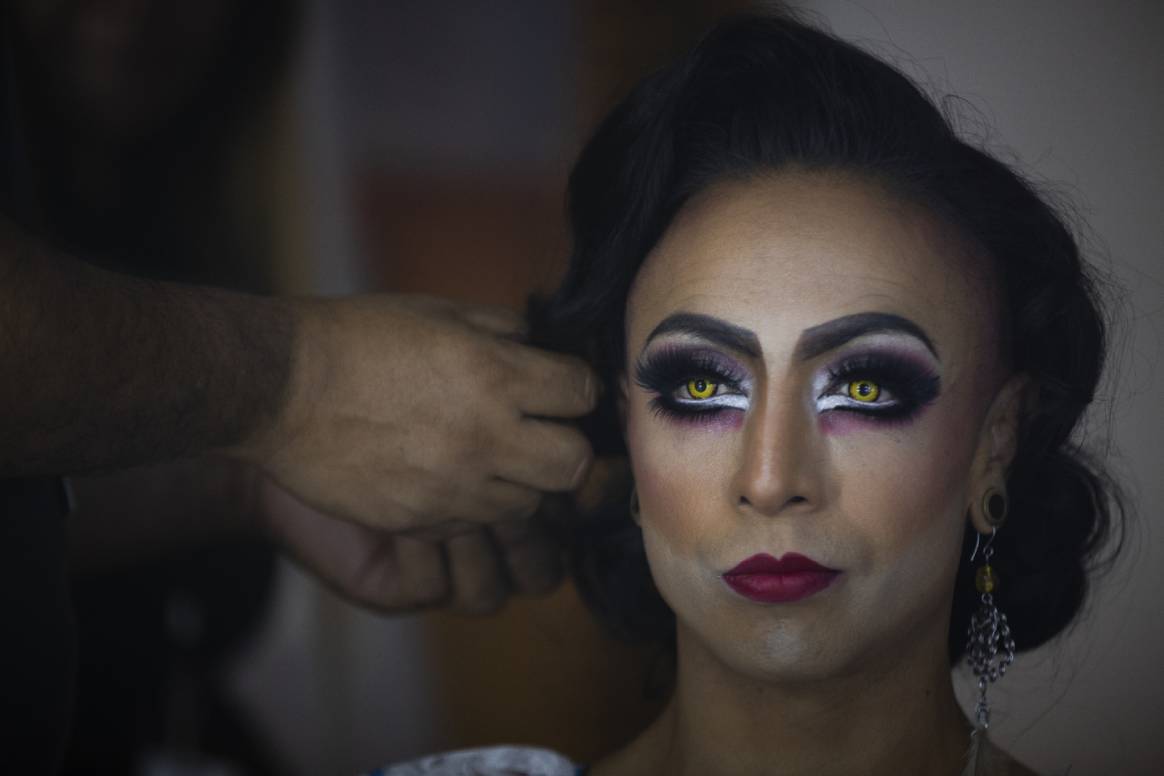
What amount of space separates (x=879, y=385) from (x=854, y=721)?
0.37 meters

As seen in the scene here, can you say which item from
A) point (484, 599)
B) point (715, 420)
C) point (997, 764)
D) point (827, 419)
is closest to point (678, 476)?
point (715, 420)

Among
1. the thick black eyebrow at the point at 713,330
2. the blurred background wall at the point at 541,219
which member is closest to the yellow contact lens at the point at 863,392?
the thick black eyebrow at the point at 713,330

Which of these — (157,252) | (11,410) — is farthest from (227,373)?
(157,252)

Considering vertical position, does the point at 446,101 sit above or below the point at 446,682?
above

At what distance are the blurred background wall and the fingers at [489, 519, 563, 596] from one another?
7 centimetres

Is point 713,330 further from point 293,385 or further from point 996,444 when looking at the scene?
point 293,385

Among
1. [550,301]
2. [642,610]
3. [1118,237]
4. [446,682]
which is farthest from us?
[446,682]

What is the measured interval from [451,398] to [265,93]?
0.85 meters

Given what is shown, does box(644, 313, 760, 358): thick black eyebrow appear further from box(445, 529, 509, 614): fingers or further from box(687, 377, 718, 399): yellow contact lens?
box(445, 529, 509, 614): fingers

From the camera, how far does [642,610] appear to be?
157cm

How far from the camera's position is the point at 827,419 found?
1137 millimetres

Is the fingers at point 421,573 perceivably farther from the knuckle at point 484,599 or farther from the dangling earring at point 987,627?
the dangling earring at point 987,627

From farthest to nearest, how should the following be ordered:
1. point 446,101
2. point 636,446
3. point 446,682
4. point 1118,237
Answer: point 446,682
point 446,101
point 636,446
point 1118,237

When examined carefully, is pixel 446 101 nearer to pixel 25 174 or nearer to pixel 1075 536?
pixel 25 174
